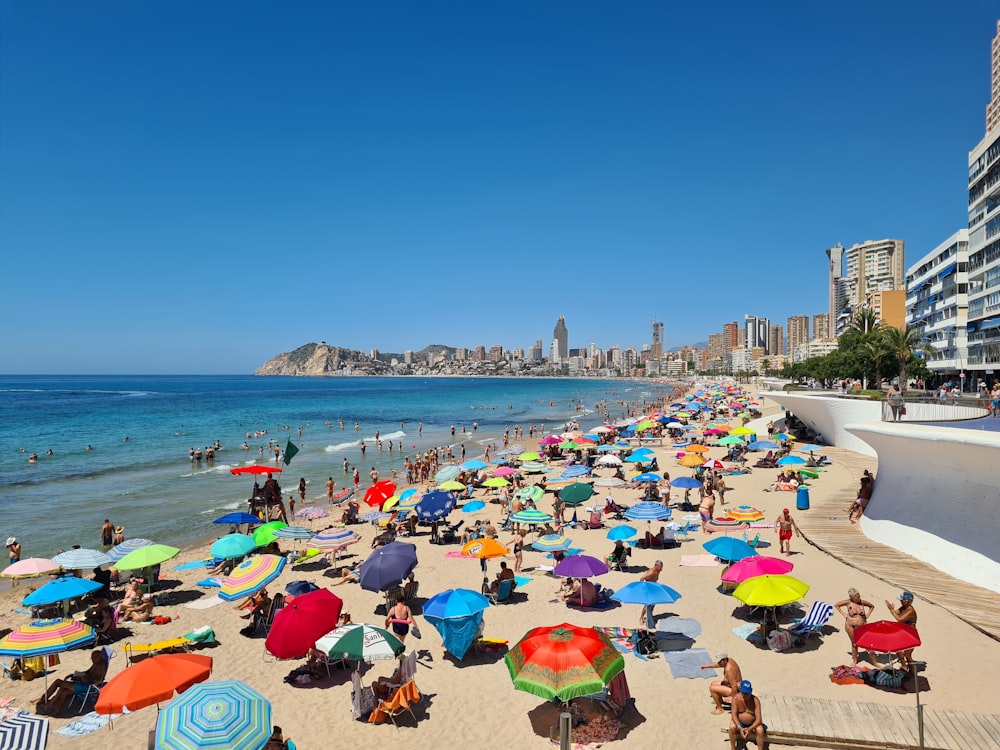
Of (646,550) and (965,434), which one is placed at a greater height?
(965,434)

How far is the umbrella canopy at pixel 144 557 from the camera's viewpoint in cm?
1214

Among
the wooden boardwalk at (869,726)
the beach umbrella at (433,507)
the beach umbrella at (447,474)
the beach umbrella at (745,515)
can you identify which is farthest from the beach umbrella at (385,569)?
the beach umbrella at (447,474)

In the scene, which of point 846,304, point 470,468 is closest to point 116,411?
point 470,468

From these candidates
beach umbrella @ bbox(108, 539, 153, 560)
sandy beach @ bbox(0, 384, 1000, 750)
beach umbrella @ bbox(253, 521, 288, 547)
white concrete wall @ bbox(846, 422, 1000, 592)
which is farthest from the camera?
beach umbrella @ bbox(253, 521, 288, 547)

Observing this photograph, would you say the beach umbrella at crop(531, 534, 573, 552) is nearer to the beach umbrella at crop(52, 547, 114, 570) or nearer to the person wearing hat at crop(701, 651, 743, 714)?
the person wearing hat at crop(701, 651, 743, 714)

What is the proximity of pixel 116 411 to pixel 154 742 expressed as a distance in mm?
89666

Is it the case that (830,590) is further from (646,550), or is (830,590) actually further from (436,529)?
(436,529)

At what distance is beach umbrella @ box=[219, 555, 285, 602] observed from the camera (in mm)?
10828

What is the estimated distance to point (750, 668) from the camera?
8.61 meters

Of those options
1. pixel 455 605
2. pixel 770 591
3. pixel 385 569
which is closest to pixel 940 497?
pixel 770 591

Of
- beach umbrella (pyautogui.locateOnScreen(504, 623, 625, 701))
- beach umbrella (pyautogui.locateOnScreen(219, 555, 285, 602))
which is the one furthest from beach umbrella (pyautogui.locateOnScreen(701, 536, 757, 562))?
beach umbrella (pyautogui.locateOnScreen(219, 555, 285, 602))

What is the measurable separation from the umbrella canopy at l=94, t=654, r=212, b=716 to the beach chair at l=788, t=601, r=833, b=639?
27.3 feet

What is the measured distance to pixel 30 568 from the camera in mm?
12141

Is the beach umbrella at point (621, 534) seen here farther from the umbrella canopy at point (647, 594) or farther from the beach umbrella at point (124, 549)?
the beach umbrella at point (124, 549)
